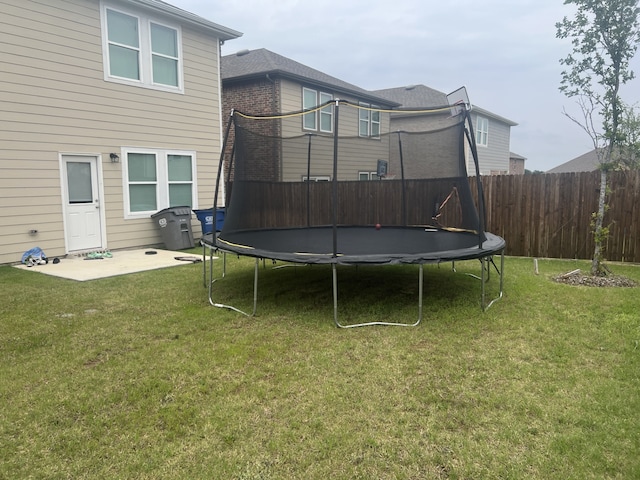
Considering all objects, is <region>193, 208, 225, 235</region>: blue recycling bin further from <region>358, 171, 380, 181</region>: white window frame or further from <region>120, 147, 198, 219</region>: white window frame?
<region>358, 171, 380, 181</region>: white window frame

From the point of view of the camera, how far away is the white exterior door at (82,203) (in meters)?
6.93

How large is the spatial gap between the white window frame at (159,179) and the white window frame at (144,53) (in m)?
1.10

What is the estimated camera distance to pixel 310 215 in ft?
21.8

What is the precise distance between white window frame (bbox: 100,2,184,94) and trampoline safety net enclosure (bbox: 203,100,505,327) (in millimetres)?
2377

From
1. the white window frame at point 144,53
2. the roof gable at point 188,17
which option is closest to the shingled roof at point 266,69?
the roof gable at point 188,17

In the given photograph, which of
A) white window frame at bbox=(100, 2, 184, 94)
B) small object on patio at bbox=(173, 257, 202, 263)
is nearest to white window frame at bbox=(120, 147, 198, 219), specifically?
white window frame at bbox=(100, 2, 184, 94)

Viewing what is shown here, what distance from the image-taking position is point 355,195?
7398 millimetres

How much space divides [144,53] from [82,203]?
278 centimetres

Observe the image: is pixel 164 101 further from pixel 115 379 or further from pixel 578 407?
pixel 578 407

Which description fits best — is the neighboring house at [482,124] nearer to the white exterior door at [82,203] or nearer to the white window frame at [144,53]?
the white window frame at [144,53]

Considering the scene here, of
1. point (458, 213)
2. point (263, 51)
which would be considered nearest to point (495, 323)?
point (458, 213)

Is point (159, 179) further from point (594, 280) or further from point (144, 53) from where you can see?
point (594, 280)

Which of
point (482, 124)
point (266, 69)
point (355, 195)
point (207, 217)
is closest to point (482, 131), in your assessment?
point (482, 124)

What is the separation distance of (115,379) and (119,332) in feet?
2.98
